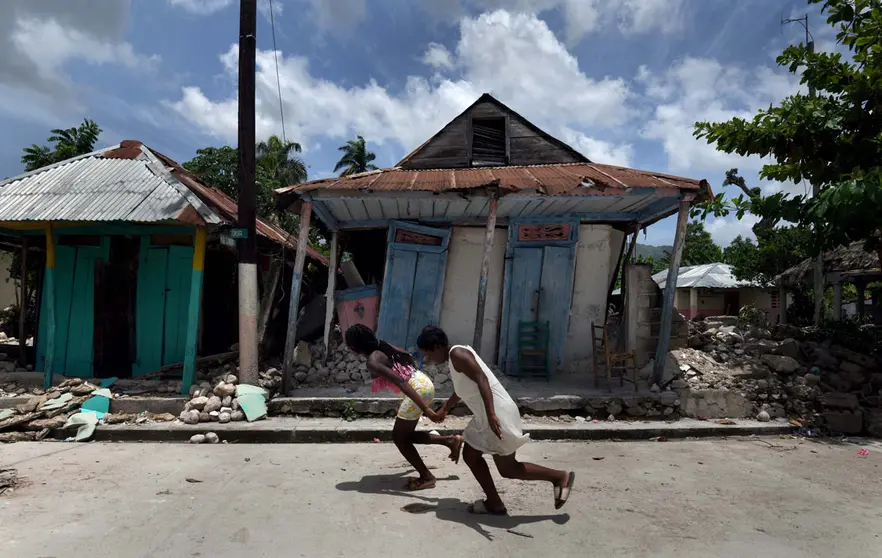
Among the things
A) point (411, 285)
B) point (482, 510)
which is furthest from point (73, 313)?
point (482, 510)

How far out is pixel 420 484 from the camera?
4199 millimetres

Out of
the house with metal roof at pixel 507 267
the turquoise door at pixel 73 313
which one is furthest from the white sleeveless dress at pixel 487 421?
the turquoise door at pixel 73 313

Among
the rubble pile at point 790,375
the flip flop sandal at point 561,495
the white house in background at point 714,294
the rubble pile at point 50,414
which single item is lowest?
the rubble pile at point 50,414

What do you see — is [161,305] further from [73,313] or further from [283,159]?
[283,159]

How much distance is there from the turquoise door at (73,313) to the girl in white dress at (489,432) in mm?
7427

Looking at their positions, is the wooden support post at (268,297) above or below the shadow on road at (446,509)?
above

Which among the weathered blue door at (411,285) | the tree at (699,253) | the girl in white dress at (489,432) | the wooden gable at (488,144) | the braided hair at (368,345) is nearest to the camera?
the girl in white dress at (489,432)

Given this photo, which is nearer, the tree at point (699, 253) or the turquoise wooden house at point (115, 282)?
Result: the turquoise wooden house at point (115, 282)

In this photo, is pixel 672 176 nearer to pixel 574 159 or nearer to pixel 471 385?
pixel 574 159

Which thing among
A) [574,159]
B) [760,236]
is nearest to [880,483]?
[574,159]

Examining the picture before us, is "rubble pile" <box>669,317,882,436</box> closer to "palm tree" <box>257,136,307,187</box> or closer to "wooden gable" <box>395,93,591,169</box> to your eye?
"wooden gable" <box>395,93,591,169</box>

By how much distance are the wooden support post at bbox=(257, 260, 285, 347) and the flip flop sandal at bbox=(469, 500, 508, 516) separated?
18.8 ft

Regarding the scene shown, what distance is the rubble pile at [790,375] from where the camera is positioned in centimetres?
674

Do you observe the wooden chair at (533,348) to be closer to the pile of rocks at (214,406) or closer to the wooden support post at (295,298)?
the wooden support post at (295,298)
